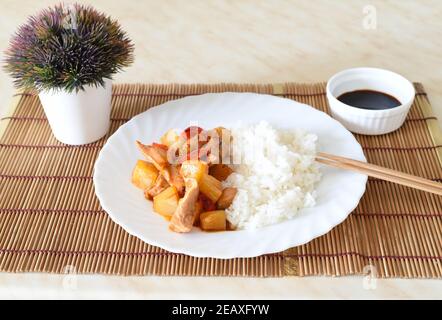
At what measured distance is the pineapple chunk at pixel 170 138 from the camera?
1612mm

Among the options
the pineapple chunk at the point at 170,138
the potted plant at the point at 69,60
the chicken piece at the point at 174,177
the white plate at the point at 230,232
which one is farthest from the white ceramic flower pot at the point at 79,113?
the chicken piece at the point at 174,177

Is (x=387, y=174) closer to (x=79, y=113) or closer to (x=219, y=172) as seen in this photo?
(x=219, y=172)

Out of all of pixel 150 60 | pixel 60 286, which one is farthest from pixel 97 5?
pixel 60 286

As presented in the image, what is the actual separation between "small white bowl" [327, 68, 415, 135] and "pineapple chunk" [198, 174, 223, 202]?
1.82 feet

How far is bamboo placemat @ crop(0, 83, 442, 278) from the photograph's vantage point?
142 centimetres

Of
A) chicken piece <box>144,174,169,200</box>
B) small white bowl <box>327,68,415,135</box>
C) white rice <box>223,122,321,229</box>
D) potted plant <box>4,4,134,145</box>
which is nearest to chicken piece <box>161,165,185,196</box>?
chicken piece <box>144,174,169,200</box>

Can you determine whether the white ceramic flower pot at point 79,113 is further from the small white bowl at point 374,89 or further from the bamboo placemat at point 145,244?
the small white bowl at point 374,89

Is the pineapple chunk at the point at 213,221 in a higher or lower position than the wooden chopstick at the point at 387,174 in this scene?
lower

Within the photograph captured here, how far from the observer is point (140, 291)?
1382mm

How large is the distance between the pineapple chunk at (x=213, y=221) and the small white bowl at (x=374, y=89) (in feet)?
1.93

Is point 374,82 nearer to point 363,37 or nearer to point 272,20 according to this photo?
point 363,37

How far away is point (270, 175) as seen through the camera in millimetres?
1531

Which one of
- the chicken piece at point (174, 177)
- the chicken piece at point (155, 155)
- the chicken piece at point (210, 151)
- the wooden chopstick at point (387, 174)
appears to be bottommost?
the chicken piece at point (174, 177)

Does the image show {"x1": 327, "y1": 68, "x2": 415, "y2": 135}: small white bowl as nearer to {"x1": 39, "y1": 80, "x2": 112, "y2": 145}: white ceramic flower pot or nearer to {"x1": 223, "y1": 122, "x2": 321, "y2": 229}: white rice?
{"x1": 223, "y1": 122, "x2": 321, "y2": 229}: white rice
